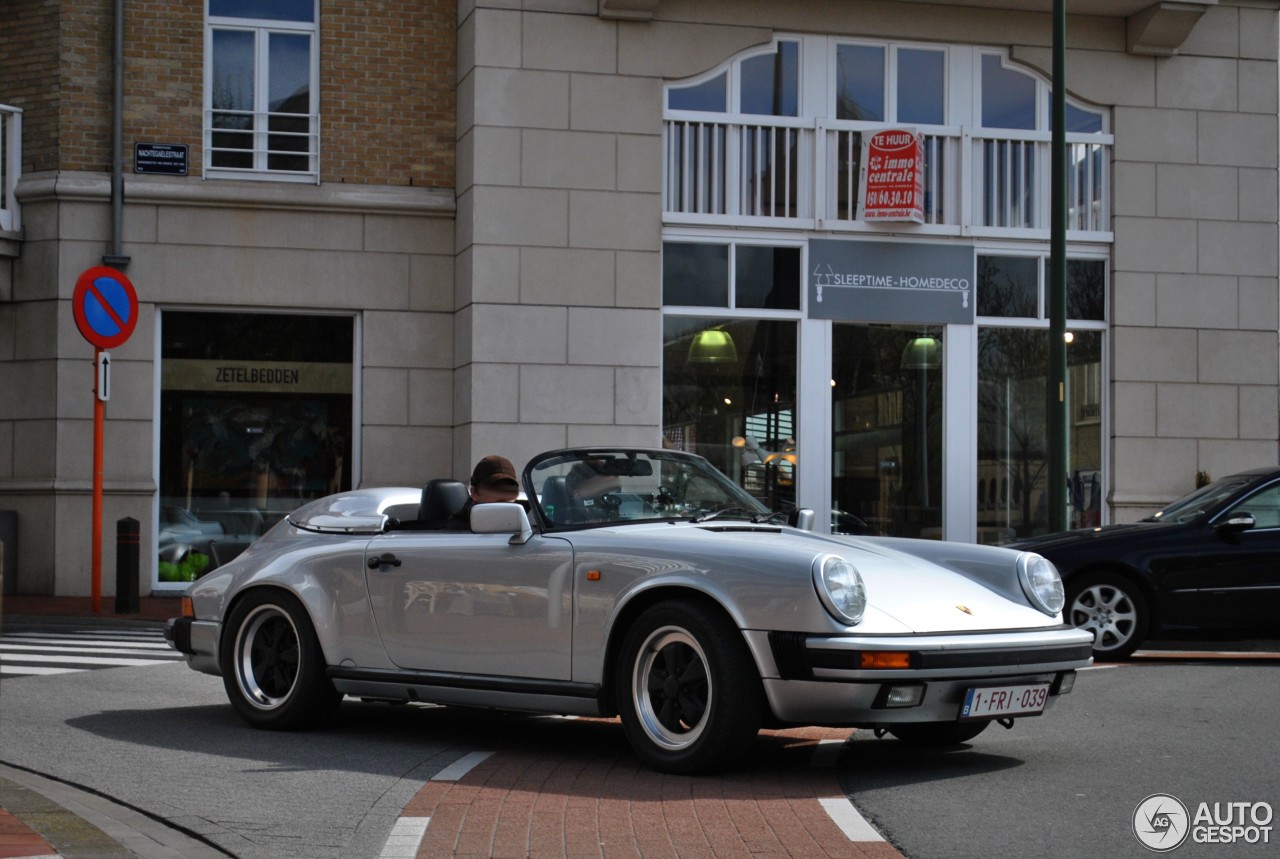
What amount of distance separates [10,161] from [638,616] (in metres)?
13.7

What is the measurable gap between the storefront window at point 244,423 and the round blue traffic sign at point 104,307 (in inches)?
90.3

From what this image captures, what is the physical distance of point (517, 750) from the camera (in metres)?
7.54

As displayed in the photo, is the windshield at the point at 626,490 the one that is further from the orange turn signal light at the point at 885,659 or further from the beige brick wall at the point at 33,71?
the beige brick wall at the point at 33,71

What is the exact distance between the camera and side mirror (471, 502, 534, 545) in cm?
713

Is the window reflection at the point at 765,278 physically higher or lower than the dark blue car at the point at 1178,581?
higher

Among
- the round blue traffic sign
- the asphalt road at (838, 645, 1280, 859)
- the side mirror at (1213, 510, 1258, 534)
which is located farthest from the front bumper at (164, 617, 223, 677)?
the round blue traffic sign

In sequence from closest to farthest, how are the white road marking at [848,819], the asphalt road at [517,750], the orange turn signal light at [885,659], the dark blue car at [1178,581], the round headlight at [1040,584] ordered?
the white road marking at [848,819] < the asphalt road at [517,750] < the orange turn signal light at [885,659] < the round headlight at [1040,584] < the dark blue car at [1178,581]

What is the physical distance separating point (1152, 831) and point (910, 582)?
1455 millimetres

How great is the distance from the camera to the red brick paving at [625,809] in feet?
17.4

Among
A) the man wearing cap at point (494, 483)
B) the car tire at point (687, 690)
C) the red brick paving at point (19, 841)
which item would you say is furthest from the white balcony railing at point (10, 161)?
the red brick paving at point (19, 841)

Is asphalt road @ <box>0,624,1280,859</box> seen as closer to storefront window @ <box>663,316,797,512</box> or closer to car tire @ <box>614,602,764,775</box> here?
car tire @ <box>614,602,764,775</box>

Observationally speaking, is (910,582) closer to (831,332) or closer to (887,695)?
(887,695)

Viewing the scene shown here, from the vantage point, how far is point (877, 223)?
1825 centimetres

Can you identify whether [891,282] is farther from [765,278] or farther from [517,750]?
[517,750]
